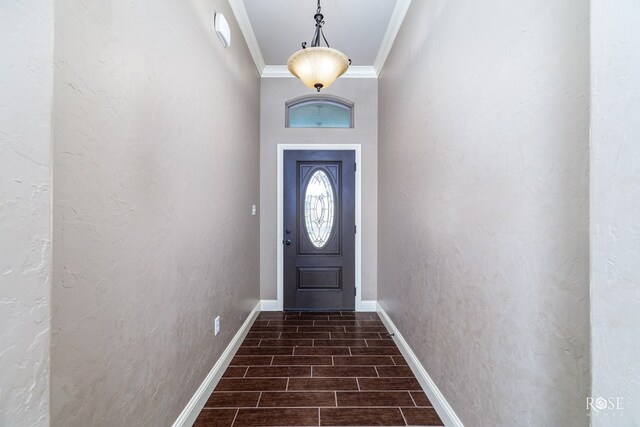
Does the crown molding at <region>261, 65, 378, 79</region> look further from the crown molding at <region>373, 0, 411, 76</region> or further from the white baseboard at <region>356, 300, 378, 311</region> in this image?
the white baseboard at <region>356, 300, 378, 311</region>

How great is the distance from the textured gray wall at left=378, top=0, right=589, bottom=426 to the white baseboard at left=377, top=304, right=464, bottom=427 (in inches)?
3.4

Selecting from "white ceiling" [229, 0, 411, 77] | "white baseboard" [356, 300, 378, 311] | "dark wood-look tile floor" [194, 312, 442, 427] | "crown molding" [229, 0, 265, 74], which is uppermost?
"white ceiling" [229, 0, 411, 77]

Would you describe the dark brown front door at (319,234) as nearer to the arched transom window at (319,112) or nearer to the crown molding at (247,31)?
the arched transom window at (319,112)

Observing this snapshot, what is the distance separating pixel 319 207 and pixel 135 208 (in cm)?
268

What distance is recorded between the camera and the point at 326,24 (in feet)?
9.32

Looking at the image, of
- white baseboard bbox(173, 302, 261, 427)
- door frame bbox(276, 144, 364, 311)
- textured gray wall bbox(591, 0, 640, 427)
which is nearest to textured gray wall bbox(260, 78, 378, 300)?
Answer: door frame bbox(276, 144, 364, 311)

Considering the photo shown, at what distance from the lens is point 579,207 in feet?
2.93

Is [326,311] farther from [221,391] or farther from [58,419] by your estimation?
[58,419]

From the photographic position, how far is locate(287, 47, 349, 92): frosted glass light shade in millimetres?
2068

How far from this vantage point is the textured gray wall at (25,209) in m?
0.71

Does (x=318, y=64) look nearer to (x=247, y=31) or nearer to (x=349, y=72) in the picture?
(x=247, y=31)

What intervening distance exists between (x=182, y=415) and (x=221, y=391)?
423mm

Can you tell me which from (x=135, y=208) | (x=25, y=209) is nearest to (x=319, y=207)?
(x=135, y=208)

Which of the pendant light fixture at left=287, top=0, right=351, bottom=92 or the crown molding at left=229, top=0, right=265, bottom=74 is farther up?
the crown molding at left=229, top=0, right=265, bottom=74
